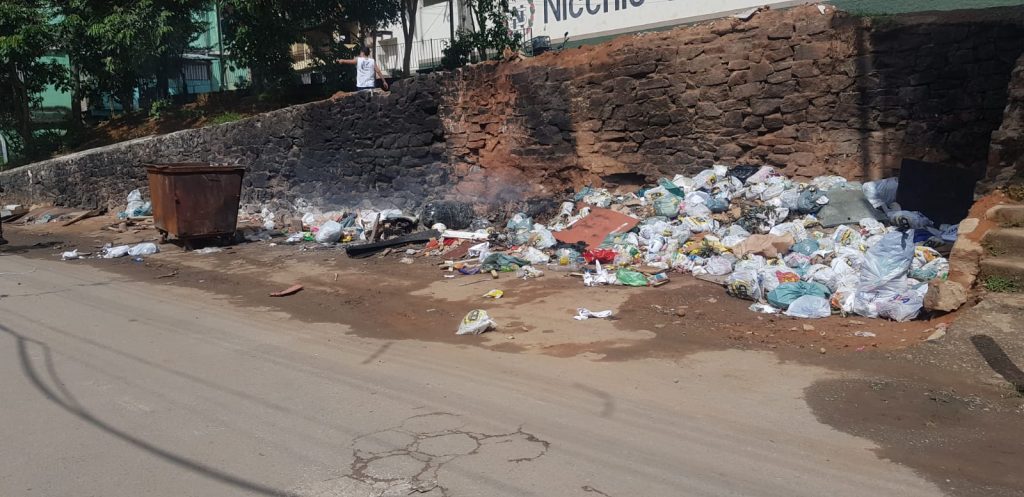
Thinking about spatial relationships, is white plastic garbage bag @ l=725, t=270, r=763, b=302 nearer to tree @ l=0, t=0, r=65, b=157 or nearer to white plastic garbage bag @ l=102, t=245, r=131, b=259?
white plastic garbage bag @ l=102, t=245, r=131, b=259

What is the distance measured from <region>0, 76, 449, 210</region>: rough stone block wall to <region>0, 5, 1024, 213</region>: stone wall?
0.10 ft

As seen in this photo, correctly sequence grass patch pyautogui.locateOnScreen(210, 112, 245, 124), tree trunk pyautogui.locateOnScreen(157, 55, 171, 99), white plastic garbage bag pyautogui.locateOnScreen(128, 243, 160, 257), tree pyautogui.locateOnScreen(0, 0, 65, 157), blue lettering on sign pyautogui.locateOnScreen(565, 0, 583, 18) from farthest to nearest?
tree trunk pyautogui.locateOnScreen(157, 55, 171, 99), tree pyautogui.locateOnScreen(0, 0, 65, 157), blue lettering on sign pyautogui.locateOnScreen(565, 0, 583, 18), grass patch pyautogui.locateOnScreen(210, 112, 245, 124), white plastic garbage bag pyautogui.locateOnScreen(128, 243, 160, 257)

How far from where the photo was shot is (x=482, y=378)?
5.20 m

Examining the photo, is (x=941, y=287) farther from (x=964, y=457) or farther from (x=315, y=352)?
(x=315, y=352)

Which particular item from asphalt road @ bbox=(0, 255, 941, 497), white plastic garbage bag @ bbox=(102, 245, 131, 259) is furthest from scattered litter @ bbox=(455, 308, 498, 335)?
white plastic garbage bag @ bbox=(102, 245, 131, 259)

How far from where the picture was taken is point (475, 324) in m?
6.45

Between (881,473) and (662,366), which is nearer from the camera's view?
(881,473)

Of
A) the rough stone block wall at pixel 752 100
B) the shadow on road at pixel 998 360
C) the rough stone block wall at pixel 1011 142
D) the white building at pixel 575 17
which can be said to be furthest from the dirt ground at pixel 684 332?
the white building at pixel 575 17

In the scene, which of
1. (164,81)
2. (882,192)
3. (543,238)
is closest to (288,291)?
(543,238)

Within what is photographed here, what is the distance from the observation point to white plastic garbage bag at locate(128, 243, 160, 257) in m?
11.6

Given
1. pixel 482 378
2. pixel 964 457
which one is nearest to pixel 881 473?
pixel 964 457

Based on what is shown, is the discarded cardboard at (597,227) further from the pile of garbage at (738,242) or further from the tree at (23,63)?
the tree at (23,63)

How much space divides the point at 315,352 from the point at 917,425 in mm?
4241

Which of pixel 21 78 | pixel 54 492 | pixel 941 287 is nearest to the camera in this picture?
pixel 54 492
